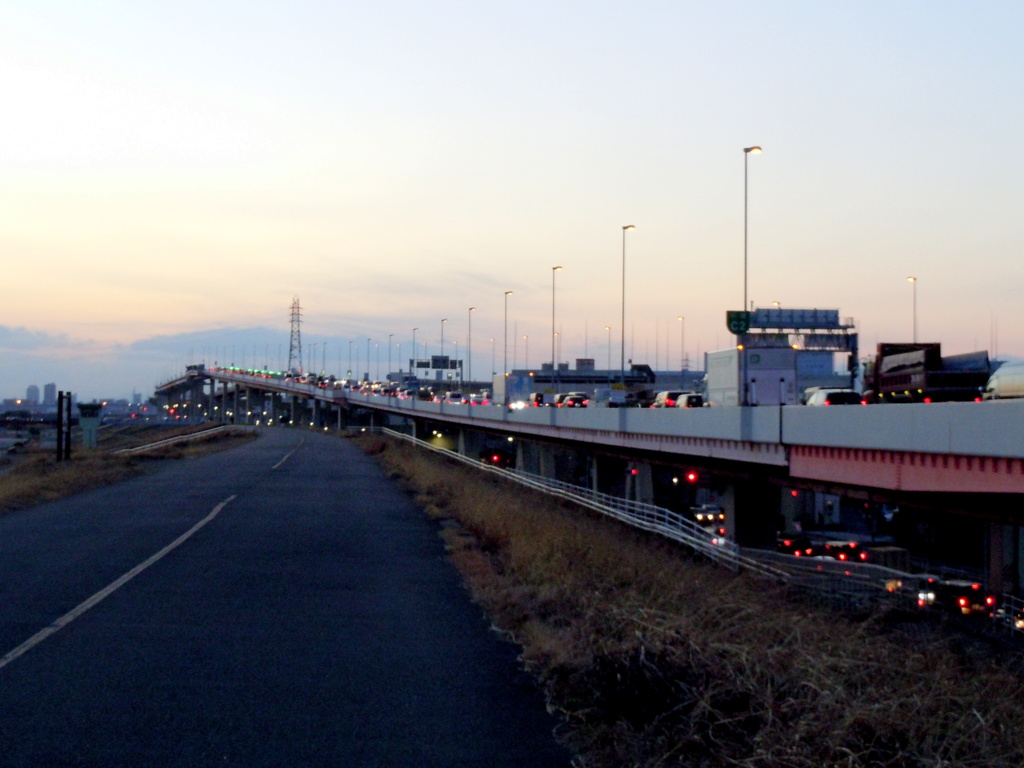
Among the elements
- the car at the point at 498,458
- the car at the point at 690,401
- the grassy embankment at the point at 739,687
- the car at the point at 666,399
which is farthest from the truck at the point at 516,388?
the grassy embankment at the point at 739,687

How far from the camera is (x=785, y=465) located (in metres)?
25.3

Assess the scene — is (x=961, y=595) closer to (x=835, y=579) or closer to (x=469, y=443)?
(x=835, y=579)

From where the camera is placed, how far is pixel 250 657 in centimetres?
954

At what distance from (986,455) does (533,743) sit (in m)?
12.2

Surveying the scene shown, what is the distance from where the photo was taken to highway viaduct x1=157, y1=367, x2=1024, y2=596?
17.4 meters

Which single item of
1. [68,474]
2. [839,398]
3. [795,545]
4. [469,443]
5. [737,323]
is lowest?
[795,545]

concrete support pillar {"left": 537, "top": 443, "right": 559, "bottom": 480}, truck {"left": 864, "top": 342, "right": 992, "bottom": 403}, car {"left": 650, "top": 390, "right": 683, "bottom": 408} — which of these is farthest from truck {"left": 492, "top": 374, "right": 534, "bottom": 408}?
truck {"left": 864, "top": 342, "right": 992, "bottom": 403}

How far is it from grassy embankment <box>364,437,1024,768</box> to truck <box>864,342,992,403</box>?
2500 centimetres

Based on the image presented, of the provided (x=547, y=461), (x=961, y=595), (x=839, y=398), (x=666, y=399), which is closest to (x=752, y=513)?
(x=839, y=398)

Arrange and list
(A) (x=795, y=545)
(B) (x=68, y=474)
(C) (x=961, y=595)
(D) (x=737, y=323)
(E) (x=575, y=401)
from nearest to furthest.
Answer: (C) (x=961, y=595) → (B) (x=68, y=474) → (A) (x=795, y=545) → (D) (x=737, y=323) → (E) (x=575, y=401)

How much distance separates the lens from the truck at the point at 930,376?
117 feet

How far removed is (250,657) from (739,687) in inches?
184

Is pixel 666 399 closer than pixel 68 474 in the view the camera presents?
No

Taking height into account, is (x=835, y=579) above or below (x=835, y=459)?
below
